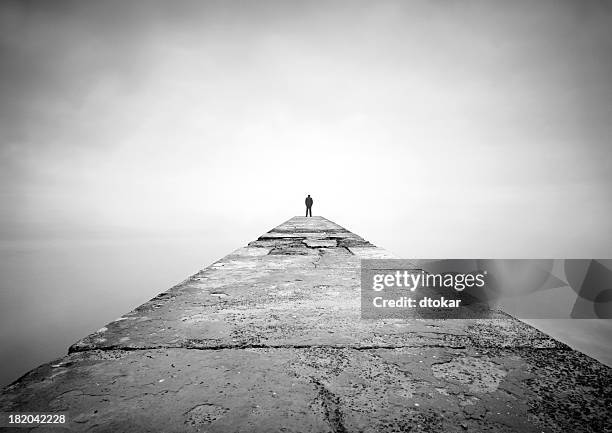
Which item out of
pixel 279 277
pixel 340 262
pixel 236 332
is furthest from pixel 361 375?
pixel 340 262

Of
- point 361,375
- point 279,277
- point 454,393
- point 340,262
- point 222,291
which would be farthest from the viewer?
point 340,262

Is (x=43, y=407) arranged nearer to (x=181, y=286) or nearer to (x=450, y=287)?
(x=181, y=286)

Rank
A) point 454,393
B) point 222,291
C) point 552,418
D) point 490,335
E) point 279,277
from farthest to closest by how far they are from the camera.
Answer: point 279,277
point 222,291
point 490,335
point 454,393
point 552,418

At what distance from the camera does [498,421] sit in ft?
2.99

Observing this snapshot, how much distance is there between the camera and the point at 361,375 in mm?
1167

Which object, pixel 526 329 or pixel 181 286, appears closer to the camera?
pixel 526 329

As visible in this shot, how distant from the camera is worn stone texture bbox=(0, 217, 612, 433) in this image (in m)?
0.93

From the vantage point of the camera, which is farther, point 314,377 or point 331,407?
point 314,377

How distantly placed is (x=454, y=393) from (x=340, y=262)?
2.31 metres

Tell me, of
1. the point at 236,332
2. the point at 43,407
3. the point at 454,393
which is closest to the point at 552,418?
the point at 454,393

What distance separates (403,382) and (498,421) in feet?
0.99

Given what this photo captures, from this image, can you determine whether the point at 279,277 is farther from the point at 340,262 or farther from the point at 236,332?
the point at 236,332

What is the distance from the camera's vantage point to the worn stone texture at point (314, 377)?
0.93 meters

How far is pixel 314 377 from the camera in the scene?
1148mm
